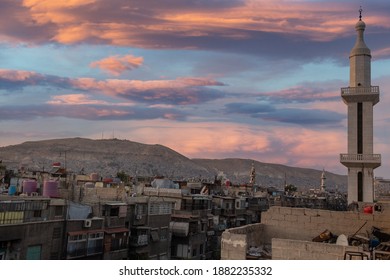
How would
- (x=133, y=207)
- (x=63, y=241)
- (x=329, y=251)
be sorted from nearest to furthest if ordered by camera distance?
(x=329, y=251) < (x=63, y=241) < (x=133, y=207)

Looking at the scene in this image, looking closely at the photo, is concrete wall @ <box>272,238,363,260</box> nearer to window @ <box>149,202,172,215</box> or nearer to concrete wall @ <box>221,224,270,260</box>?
concrete wall @ <box>221,224,270,260</box>

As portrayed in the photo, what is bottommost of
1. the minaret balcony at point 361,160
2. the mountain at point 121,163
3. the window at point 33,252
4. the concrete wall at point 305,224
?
the window at point 33,252

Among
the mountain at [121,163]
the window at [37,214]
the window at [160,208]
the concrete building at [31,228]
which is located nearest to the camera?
the concrete building at [31,228]

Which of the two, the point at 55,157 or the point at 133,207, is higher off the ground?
the point at 55,157

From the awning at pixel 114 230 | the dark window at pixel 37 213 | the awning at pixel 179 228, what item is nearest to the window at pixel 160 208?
the awning at pixel 179 228

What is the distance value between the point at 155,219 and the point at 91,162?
15681 cm

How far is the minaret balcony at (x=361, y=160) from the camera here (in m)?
25.0

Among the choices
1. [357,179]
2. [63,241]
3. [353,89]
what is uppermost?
[353,89]

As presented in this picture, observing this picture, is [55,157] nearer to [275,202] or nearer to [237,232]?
[275,202]

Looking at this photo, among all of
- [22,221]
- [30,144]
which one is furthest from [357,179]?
[30,144]

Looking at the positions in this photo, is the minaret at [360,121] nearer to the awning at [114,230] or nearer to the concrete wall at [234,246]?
the awning at [114,230]

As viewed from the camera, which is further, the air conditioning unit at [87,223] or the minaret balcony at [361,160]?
the minaret balcony at [361,160]

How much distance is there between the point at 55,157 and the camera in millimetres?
177875

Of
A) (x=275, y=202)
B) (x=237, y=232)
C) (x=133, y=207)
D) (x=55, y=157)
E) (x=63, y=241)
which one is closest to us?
(x=237, y=232)
